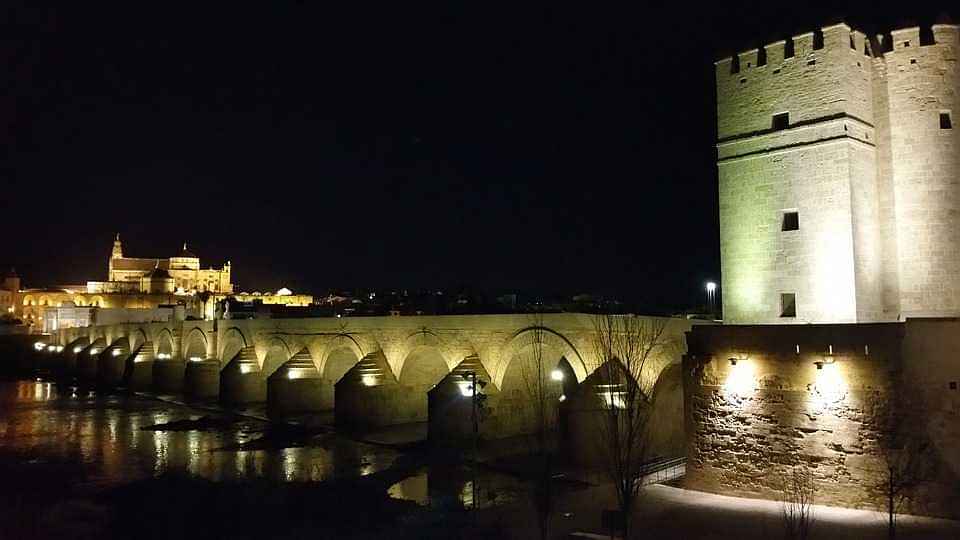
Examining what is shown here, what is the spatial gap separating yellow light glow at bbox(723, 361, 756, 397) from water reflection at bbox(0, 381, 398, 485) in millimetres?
9669

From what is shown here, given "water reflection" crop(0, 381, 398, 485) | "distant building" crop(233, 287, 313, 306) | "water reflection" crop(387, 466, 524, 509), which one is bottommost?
"water reflection" crop(0, 381, 398, 485)

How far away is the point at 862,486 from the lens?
36.6 feet

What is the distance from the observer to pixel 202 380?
35.7 m

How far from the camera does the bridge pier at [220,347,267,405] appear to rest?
31.9 m

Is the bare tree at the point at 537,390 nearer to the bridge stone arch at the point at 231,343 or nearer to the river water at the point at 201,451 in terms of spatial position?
the river water at the point at 201,451

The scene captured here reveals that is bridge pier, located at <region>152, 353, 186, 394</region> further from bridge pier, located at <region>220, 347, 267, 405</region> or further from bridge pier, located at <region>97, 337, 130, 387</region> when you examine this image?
bridge pier, located at <region>220, 347, 267, 405</region>

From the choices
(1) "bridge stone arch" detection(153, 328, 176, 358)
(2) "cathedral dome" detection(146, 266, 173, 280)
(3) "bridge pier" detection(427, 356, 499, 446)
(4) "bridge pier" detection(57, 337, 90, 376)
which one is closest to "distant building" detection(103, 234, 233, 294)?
(2) "cathedral dome" detection(146, 266, 173, 280)

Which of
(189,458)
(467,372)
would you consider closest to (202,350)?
(189,458)

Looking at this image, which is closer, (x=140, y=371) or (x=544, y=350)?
(x=544, y=350)

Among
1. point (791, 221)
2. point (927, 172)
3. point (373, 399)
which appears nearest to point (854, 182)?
point (791, 221)

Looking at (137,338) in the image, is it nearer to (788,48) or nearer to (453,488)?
(453,488)

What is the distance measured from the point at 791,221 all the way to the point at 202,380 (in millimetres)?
29955

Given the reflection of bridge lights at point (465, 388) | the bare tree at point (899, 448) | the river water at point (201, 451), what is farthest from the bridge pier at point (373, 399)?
the bare tree at point (899, 448)

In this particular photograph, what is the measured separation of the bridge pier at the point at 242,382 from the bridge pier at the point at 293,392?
179 inches
